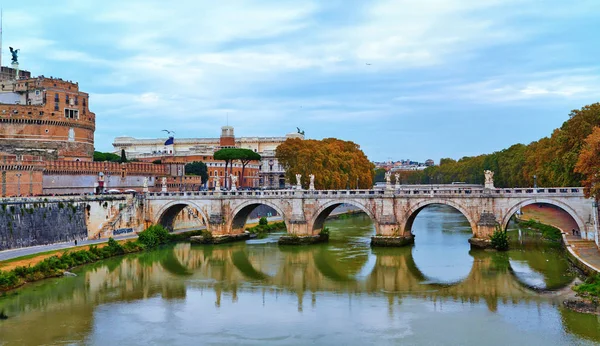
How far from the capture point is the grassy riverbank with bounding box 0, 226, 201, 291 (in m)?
31.3

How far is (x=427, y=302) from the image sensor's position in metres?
27.9

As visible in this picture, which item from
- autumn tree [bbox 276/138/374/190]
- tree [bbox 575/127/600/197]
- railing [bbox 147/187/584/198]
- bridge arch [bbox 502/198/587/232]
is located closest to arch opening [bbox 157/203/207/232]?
railing [bbox 147/187/584/198]

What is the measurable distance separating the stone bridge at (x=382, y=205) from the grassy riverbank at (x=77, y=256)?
3456 millimetres

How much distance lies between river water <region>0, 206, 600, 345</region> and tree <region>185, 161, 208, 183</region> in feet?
107

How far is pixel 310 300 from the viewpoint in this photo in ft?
95.7

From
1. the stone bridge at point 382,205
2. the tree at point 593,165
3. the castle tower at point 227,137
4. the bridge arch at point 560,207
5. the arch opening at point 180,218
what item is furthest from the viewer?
the castle tower at point 227,137

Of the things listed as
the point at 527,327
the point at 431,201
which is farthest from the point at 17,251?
the point at 527,327

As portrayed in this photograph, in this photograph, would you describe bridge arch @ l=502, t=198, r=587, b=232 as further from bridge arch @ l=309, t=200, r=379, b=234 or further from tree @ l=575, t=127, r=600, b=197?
bridge arch @ l=309, t=200, r=379, b=234

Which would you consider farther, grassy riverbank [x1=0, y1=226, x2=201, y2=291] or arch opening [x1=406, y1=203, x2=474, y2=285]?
arch opening [x1=406, y1=203, x2=474, y2=285]

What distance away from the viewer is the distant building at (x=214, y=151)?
85356 millimetres

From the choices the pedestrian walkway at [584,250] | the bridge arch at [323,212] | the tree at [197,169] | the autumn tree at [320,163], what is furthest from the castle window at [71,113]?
the pedestrian walkway at [584,250]

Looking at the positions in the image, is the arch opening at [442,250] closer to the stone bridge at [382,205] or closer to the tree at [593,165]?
the stone bridge at [382,205]

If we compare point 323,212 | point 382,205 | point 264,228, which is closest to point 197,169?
point 264,228

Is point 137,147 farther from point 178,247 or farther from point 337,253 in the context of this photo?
point 337,253
